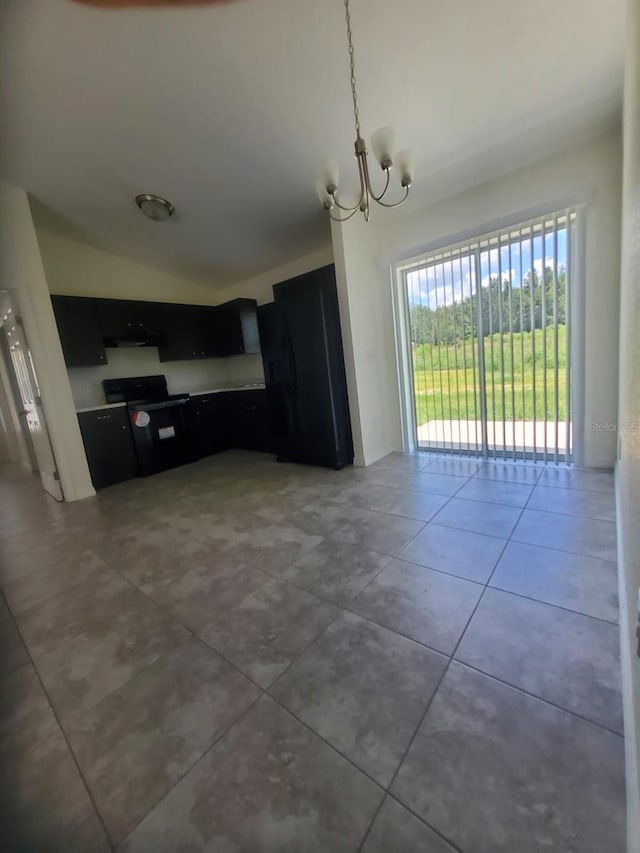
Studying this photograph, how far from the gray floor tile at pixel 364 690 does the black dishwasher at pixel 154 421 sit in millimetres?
3561

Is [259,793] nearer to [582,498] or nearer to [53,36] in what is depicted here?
[582,498]

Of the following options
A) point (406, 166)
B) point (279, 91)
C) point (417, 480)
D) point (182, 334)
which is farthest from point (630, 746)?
point (182, 334)

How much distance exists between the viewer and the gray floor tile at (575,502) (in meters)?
2.19

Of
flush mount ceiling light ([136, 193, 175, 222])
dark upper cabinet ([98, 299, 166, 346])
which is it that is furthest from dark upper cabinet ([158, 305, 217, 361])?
flush mount ceiling light ([136, 193, 175, 222])

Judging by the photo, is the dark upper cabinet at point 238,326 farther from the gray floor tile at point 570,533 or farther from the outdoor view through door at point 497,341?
the gray floor tile at point 570,533

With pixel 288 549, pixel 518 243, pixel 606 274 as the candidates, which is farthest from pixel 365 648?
pixel 518 243

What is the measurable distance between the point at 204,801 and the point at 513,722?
0.94 meters

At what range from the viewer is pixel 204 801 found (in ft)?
3.01

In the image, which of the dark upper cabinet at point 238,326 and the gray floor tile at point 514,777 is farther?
the dark upper cabinet at point 238,326

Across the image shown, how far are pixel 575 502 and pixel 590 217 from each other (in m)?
2.17

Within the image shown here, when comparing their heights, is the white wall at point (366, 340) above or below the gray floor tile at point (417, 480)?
above

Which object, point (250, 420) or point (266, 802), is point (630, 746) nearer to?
point (266, 802)

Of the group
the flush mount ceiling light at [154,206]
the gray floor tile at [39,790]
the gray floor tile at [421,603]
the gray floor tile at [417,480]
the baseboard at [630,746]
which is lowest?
the gray floor tile at [421,603]

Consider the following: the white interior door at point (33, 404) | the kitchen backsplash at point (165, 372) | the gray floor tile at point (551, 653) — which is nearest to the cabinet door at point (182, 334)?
the kitchen backsplash at point (165, 372)
